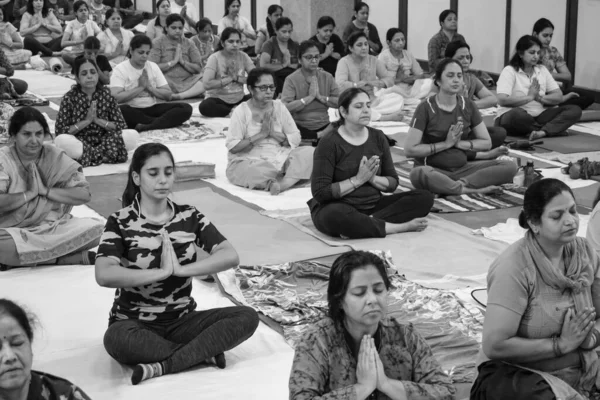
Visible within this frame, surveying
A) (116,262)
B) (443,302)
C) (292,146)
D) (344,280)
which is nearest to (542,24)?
(292,146)

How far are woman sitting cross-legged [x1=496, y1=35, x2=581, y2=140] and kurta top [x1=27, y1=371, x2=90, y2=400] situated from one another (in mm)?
6003

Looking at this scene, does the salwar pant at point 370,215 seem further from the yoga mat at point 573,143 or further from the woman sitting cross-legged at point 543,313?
the yoga mat at point 573,143

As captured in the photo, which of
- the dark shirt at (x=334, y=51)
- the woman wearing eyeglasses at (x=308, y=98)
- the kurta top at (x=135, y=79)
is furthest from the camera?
the dark shirt at (x=334, y=51)

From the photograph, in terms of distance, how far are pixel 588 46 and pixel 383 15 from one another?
3.80 m

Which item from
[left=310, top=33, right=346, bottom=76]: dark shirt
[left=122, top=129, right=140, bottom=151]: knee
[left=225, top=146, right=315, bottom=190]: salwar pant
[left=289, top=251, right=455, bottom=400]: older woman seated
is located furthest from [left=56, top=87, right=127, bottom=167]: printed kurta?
[left=289, top=251, right=455, bottom=400]: older woman seated

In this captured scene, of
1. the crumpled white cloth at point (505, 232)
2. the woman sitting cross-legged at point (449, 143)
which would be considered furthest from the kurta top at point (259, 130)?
the crumpled white cloth at point (505, 232)

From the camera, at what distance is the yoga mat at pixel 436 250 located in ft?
15.8

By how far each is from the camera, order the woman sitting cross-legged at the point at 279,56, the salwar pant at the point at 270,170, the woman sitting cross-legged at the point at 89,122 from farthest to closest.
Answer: the woman sitting cross-legged at the point at 279,56 → the woman sitting cross-legged at the point at 89,122 → the salwar pant at the point at 270,170

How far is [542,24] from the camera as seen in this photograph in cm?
905

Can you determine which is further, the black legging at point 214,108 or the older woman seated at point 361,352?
the black legging at point 214,108

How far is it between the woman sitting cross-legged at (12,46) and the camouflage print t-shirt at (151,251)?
9.34 meters

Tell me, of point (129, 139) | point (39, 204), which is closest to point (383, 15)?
point (129, 139)

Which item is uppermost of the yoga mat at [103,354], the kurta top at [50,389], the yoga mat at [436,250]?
the kurta top at [50,389]

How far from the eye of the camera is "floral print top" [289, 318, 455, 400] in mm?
2734
